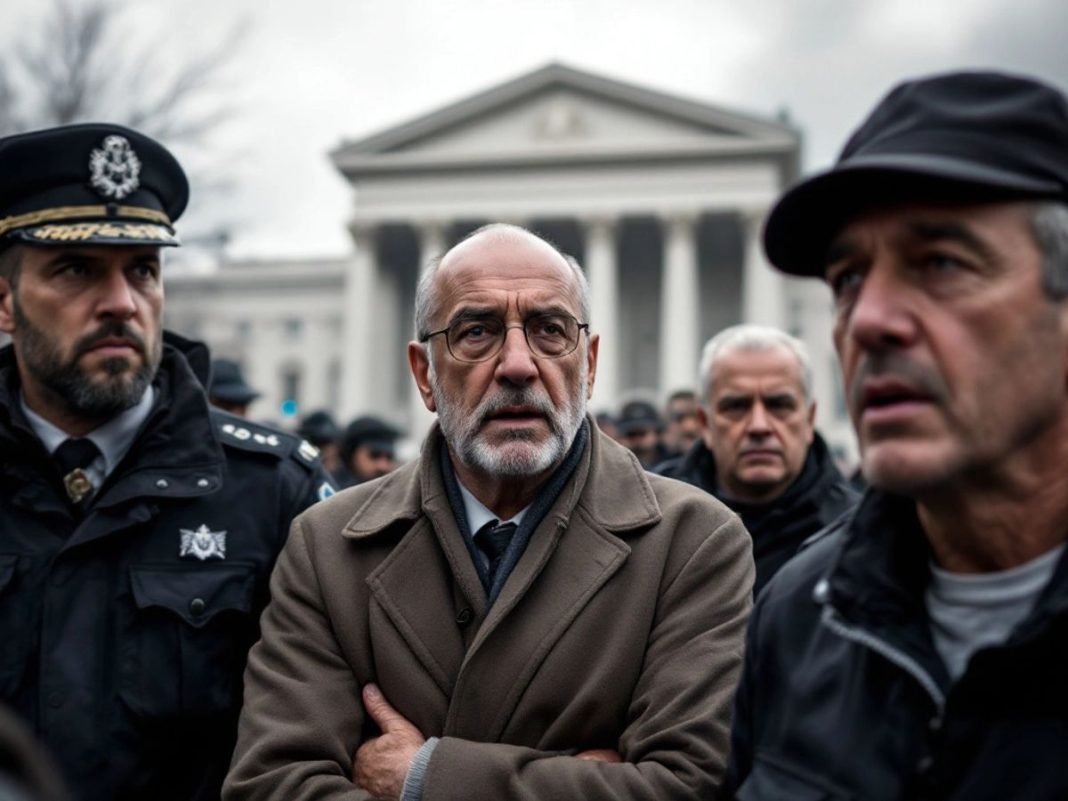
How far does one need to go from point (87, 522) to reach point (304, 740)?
0.99 metres

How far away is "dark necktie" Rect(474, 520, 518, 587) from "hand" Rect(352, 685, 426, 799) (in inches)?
17.9

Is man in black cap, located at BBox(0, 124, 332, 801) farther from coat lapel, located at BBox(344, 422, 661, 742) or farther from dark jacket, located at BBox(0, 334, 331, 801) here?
coat lapel, located at BBox(344, 422, 661, 742)

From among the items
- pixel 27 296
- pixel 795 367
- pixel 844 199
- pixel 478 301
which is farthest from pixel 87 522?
pixel 795 367

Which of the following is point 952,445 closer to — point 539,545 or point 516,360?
point 539,545

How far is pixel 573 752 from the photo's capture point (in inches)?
113

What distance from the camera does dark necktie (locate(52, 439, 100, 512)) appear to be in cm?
356

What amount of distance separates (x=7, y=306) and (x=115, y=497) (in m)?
0.77

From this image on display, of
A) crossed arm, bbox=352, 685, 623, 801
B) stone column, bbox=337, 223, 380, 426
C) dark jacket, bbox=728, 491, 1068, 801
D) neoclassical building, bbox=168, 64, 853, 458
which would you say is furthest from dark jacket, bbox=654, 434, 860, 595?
stone column, bbox=337, 223, 380, 426

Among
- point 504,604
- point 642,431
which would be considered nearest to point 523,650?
point 504,604

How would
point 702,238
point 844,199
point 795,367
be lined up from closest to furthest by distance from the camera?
point 844,199
point 795,367
point 702,238

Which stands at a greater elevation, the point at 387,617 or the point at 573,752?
the point at 387,617

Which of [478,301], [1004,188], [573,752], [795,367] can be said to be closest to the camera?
[1004,188]

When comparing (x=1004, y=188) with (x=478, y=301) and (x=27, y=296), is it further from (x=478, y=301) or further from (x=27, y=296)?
(x=27, y=296)

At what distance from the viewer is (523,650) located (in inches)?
115
